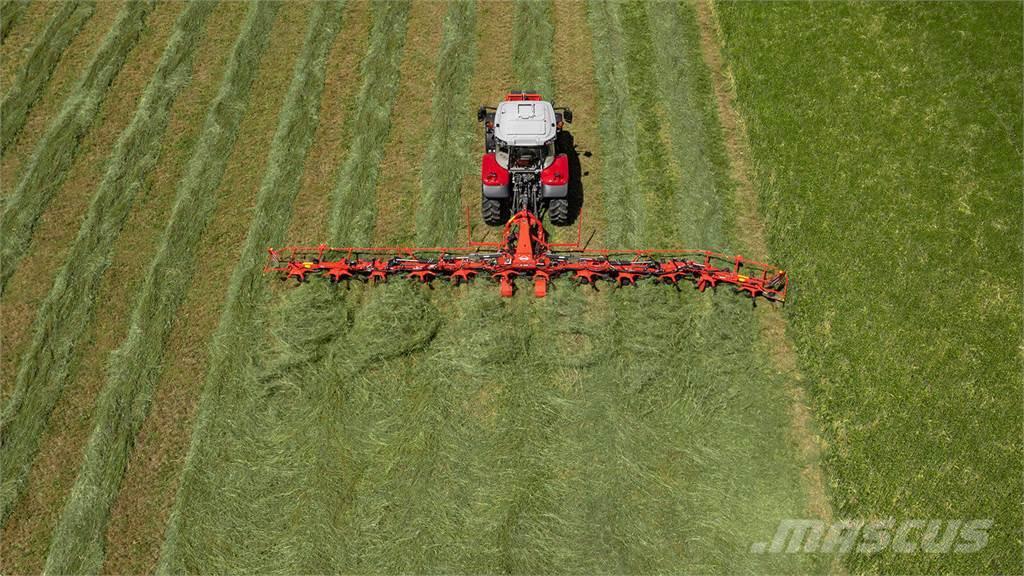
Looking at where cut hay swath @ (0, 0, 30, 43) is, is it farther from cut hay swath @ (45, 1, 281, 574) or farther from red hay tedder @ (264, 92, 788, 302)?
red hay tedder @ (264, 92, 788, 302)

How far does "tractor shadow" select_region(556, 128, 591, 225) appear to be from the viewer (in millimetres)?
12844

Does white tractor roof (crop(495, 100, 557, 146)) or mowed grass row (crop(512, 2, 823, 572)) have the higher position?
white tractor roof (crop(495, 100, 557, 146))

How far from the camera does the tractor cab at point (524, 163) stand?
11266 millimetres

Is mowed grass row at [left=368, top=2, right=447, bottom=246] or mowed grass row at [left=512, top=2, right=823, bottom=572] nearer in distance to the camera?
mowed grass row at [left=512, top=2, right=823, bottom=572]

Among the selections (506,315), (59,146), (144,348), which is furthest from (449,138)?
(59,146)

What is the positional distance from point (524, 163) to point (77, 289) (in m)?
8.24

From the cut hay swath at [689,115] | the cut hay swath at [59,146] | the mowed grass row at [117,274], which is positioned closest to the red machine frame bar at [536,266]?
the cut hay swath at [689,115]

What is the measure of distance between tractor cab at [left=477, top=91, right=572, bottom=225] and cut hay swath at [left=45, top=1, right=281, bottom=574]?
224 inches

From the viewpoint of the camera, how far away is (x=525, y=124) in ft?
37.1

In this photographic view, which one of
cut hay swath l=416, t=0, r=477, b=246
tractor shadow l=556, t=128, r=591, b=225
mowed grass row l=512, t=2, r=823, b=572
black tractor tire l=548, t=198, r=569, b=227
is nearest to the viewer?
mowed grass row l=512, t=2, r=823, b=572

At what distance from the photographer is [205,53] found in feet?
53.8

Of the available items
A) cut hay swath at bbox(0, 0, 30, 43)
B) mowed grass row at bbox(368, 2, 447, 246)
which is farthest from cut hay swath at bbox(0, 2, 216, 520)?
mowed grass row at bbox(368, 2, 447, 246)

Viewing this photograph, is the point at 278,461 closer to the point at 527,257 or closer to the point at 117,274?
the point at 527,257

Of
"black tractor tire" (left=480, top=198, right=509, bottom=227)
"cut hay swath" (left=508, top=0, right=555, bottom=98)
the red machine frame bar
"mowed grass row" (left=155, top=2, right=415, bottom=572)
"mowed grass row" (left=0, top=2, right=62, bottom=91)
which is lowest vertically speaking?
"mowed grass row" (left=155, top=2, right=415, bottom=572)
